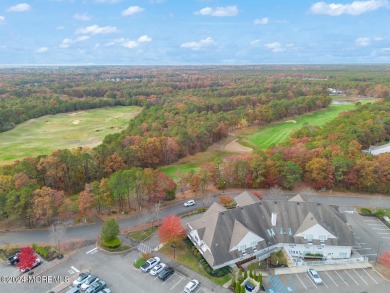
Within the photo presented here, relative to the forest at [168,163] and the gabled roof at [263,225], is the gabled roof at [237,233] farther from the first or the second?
the forest at [168,163]

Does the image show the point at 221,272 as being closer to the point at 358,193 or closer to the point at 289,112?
the point at 358,193

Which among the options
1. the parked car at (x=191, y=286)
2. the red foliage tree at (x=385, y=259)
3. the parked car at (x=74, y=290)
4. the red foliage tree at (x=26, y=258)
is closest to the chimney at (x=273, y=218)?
the parked car at (x=191, y=286)

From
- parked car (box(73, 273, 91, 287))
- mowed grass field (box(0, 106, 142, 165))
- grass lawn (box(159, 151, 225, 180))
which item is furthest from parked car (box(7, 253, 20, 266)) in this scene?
mowed grass field (box(0, 106, 142, 165))

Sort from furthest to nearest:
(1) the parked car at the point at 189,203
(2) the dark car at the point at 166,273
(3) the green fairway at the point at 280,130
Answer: (3) the green fairway at the point at 280,130 < (1) the parked car at the point at 189,203 < (2) the dark car at the point at 166,273

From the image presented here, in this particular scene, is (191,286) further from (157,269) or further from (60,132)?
(60,132)

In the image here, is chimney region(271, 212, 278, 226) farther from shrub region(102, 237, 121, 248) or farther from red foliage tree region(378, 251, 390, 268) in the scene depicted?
shrub region(102, 237, 121, 248)

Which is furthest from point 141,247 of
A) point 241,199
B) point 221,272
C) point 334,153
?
point 334,153
